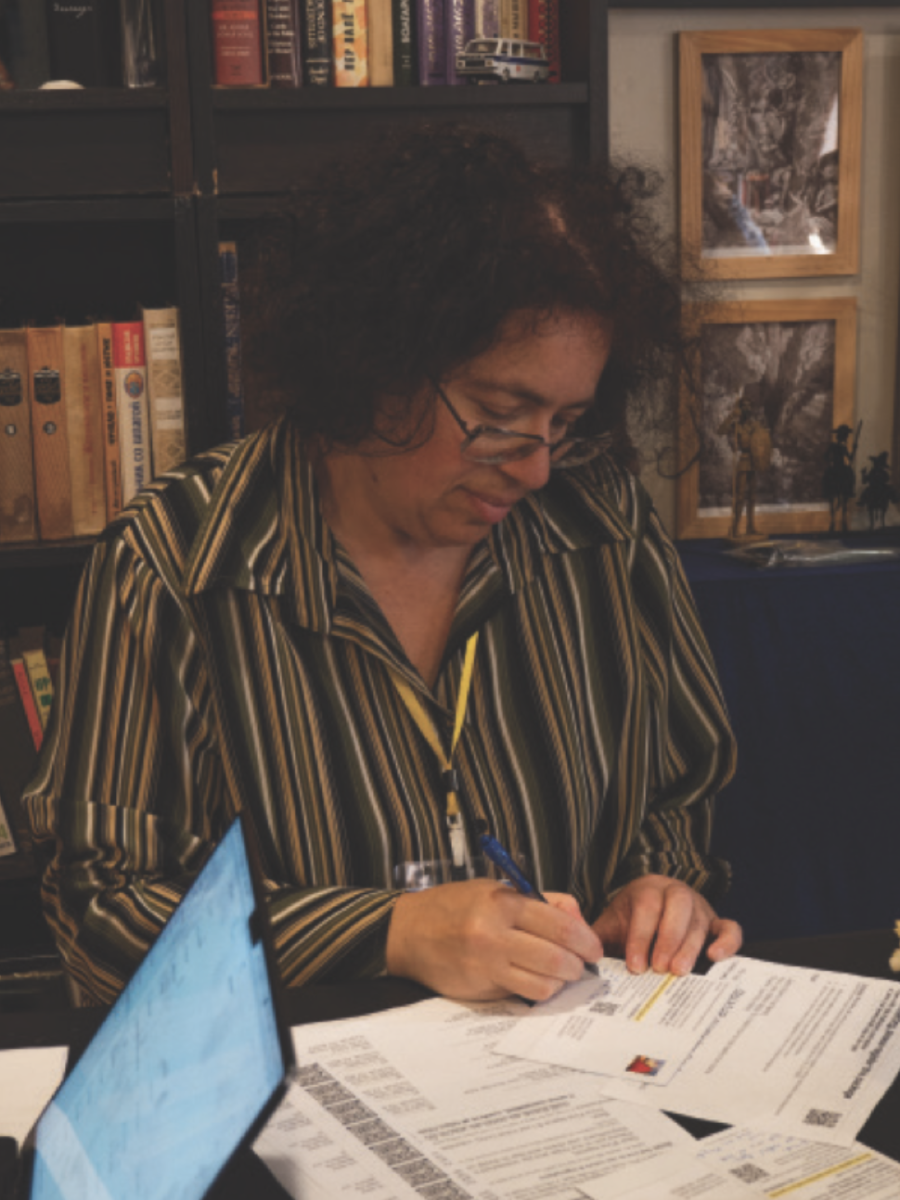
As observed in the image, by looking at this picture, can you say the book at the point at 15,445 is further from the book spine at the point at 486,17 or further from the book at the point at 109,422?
the book spine at the point at 486,17

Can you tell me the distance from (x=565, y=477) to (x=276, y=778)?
1.49 feet

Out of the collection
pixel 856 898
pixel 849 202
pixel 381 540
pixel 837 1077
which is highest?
pixel 849 202

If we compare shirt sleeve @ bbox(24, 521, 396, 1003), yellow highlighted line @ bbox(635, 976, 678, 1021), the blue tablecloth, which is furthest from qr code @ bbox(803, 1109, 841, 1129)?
the blue tablecloth

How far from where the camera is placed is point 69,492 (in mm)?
1945

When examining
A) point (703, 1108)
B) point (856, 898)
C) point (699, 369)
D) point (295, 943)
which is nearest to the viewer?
point (703, 1108)

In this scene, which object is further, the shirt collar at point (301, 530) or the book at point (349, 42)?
the book at point (349, 42)

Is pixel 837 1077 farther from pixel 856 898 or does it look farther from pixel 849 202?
pixel 849 202

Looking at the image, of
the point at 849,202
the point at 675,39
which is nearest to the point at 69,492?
the point at 675,39

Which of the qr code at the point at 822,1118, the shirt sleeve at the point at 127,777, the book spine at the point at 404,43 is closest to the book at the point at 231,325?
the book spine at the point at 404,43

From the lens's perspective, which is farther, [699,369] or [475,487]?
[699,369]

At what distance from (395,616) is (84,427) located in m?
0.77

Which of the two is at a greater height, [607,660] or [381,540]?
[381,540]

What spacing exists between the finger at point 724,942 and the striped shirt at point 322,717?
8.1 inches

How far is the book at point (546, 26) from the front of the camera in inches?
76.4
